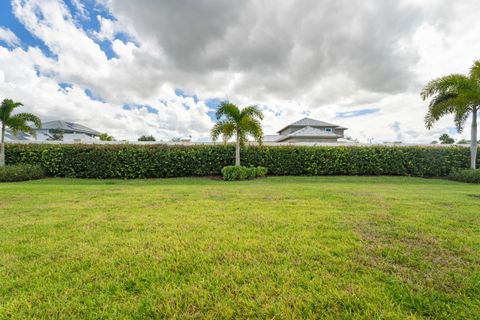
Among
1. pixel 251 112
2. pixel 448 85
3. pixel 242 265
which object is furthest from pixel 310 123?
pixel 242 265

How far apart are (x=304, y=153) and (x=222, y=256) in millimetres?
11530

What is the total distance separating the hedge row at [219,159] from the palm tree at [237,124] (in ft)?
4.07

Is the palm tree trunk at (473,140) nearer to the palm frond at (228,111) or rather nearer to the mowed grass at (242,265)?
the mowed grass at (242,265)

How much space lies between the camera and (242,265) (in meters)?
2.48

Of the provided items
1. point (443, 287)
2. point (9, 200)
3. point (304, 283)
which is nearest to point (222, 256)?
point (304, 283)

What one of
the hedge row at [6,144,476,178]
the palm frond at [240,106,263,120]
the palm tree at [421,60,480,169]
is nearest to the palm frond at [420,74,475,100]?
the palm tree at [421,60,480,169]

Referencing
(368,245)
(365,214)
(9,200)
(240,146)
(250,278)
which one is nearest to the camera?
(250,278)

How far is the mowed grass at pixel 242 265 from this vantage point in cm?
185

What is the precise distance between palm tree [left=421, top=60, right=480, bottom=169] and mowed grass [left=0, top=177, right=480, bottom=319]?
11061mm

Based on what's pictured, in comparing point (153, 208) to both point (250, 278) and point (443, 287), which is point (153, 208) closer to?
point (250, 278)

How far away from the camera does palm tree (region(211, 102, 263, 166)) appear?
12.0 m

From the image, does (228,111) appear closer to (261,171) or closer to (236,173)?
(236,173)

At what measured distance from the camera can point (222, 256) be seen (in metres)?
2.69

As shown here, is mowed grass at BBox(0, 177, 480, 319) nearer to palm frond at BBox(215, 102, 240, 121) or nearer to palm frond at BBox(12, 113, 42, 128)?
palm frond at BBox(215, 102, 240, 121)
